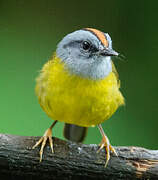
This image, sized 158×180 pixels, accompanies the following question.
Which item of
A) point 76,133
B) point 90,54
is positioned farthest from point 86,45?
point 76,133

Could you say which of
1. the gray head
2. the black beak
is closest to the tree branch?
the gray head

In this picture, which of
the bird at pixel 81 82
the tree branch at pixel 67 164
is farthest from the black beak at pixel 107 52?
the tree branch at pixel 67 164

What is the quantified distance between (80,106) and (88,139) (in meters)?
1.17

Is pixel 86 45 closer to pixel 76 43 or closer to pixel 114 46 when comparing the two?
pixel 76 43

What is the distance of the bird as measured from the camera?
3822 mm

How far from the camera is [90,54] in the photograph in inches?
152

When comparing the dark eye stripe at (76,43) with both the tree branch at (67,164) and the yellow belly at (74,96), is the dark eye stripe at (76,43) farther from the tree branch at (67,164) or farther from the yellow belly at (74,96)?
the tree branch at (67,164)

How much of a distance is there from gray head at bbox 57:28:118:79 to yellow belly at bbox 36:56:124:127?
2.1 inches

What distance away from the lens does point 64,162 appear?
12.6ft

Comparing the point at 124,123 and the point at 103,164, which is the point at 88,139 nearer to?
the point at 124,123

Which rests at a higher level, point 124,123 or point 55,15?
point 55,15

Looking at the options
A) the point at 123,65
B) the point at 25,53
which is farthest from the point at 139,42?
the point at 25,53

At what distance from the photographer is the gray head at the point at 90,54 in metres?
3.83

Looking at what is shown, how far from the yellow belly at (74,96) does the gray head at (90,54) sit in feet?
0.17
